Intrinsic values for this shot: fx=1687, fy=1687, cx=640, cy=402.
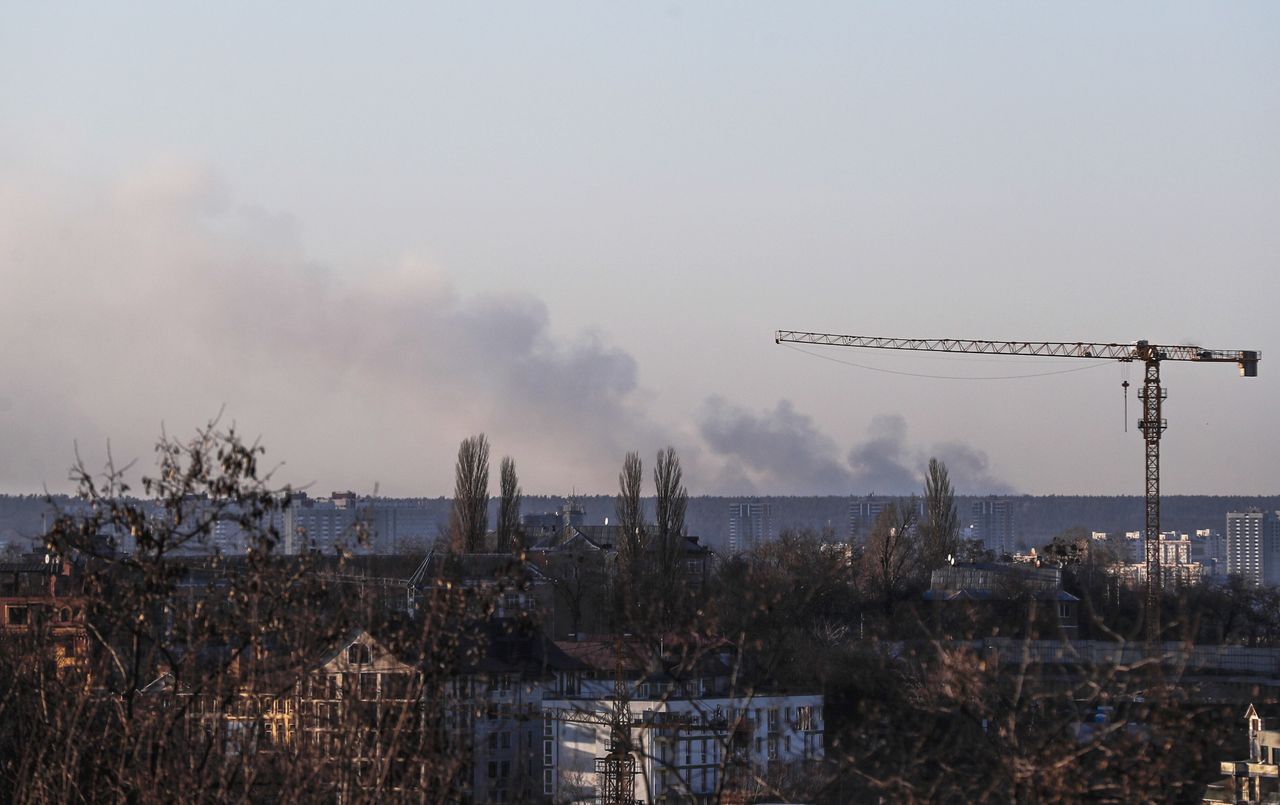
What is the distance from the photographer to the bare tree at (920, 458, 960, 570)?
58409mm

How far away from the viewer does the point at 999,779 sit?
6.89m

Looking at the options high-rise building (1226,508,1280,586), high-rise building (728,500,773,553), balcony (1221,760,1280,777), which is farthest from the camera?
high-rise building (728,500,773,553)

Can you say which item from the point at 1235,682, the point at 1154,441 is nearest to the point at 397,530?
the point at 1154,441

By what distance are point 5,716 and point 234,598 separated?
5554 millimetres

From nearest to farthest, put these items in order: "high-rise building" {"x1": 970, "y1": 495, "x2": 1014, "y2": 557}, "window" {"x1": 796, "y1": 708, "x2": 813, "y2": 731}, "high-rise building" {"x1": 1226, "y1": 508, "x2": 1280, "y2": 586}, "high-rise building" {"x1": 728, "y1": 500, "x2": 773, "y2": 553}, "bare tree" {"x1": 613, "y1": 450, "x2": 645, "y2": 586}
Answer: "window" {"x1": 796, "y1": 708, "x2": 813, "y2": 731}, "bare tree" {"x1": 613, "y1": 450, "x2": 645, "y2": 586}, "high-rise building" {"x1": 1226, "y1": 508, "x2": 1280, "y2": 586}, "high-rise building" {"x1": 970, "y1": 495, "x2": 1014, "y2": 557}, "high-rise building" {"x1": 728, "y1": 500, "x2": 773, "y2": 553}

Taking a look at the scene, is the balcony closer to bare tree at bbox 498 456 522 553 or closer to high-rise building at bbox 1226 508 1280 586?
bare tree at bbox 498 456 522 553

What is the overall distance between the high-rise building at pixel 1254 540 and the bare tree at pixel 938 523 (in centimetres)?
10447

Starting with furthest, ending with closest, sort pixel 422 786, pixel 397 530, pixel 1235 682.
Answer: pixel 397 530 < pixel 1235 682 < pixel 422 786

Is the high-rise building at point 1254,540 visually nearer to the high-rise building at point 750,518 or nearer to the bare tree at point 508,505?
the high-rise building at point 750,518

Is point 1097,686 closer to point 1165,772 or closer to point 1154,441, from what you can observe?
point 1165,772

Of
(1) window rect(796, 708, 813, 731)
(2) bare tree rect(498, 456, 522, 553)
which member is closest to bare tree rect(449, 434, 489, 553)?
(2) bare tree rect(498, 456, 522, 553)

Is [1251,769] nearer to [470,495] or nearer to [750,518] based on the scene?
[470,495]

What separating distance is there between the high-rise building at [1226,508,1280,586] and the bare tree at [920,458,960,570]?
10447 cm

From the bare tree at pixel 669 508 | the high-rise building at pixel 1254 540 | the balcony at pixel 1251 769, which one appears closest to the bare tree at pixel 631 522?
the bare tree at pixel 669 508
